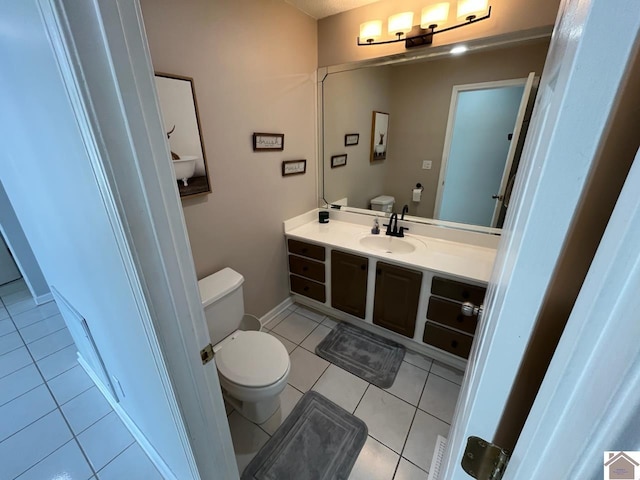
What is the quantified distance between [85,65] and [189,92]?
107 cm

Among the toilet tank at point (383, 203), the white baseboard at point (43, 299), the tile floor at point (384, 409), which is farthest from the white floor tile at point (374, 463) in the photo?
the white baseboard at point (43, 299)

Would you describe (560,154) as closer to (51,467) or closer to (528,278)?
(528,278)

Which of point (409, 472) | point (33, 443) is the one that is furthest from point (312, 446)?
point (33, 443)

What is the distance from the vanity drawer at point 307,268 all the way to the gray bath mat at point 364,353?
1.55 ft

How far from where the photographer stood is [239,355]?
138 centimetres

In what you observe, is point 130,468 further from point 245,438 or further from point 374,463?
point 374,463

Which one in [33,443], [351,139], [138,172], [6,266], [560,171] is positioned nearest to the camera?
[560,171]

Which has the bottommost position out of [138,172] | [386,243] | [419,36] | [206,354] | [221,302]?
[221,302]

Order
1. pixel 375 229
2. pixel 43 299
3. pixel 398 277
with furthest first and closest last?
1. pixel 43 299
2. pixel 375 229
3. pixel 398 277

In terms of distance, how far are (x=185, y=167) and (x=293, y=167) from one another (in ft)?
2.86

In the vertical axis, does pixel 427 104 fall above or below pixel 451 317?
above

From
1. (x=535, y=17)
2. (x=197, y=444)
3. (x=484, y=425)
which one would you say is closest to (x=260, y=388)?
(x=197, y=444)

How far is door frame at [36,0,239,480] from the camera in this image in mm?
450

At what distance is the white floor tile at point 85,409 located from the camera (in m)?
1.43
